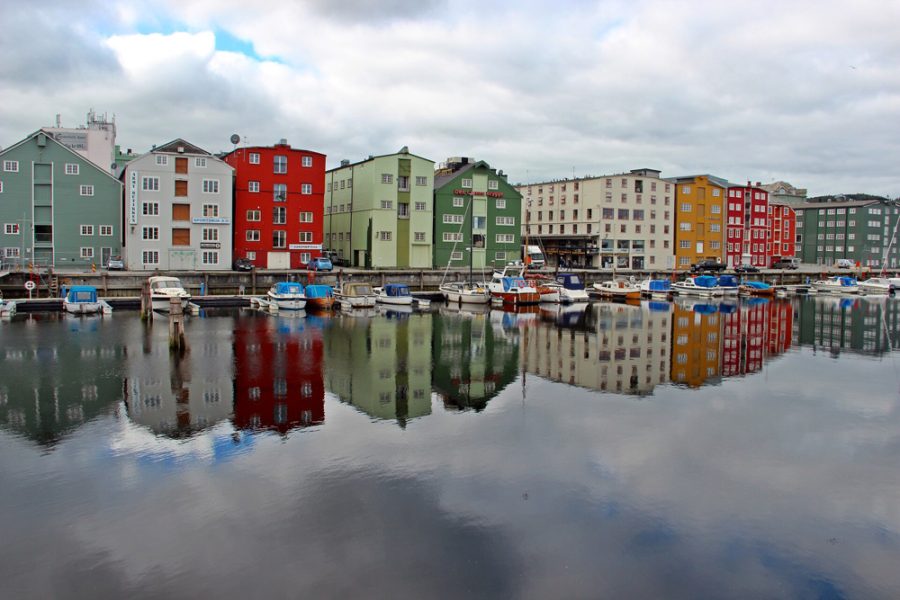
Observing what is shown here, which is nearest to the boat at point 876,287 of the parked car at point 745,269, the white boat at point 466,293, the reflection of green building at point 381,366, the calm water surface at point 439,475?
the parked car at point 745,269

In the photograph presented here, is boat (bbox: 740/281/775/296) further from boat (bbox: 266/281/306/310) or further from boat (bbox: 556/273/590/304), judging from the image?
boat (bbox: 266/281/306/310)

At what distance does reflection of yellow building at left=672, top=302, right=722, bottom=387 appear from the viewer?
31.2m

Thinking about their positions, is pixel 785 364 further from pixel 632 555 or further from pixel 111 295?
pixel 111 295

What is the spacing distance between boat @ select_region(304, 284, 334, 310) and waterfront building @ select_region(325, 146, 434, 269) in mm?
18354

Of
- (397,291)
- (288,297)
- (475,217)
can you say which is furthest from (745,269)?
(288,297)

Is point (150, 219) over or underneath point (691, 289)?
over

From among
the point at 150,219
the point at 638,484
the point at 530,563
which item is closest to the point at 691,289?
the point at 150,219

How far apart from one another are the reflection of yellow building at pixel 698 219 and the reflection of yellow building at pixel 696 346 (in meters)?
46.1

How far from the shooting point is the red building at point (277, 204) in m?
67.3

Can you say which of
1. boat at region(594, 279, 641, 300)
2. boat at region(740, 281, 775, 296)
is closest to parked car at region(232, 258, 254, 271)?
boat at region(594, 279, 641, 300)

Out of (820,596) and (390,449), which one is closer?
(820,596)

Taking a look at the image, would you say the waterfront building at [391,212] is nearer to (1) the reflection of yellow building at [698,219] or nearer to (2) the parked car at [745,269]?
(1) the reflection of yellow building at [698,219]

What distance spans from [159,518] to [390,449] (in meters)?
6.46

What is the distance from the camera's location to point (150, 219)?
207 feet
